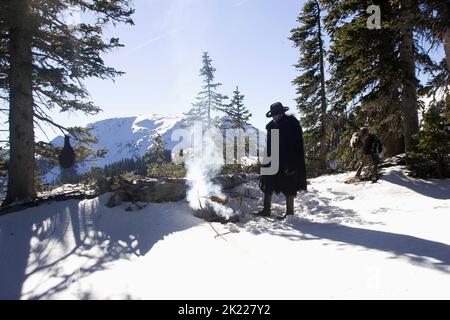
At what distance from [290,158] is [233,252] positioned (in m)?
2.87

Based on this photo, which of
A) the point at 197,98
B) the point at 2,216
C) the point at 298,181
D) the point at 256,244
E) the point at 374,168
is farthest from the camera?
the point at 197,98

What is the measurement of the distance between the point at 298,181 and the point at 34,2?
9036 millimetres

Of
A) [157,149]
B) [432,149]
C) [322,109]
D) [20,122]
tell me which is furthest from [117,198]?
[322,109]

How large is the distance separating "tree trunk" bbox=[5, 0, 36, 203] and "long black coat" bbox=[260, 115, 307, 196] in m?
7.08

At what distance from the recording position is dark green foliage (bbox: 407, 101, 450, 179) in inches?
314

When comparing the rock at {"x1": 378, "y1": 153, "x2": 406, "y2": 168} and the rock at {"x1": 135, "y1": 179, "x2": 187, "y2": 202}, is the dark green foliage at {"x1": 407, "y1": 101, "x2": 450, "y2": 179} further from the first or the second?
the rock at {"x1": 135, "y1": 179, "x2": 187, "y2": 202}

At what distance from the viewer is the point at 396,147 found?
12867 millimetres

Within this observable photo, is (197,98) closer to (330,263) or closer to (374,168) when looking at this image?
(374,168)

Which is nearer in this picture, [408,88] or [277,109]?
[277,109]

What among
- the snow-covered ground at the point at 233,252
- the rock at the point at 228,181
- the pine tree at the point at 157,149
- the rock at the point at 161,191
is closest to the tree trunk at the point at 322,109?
the pine tree at the point at 157,149

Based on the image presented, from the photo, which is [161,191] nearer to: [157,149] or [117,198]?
[117,198]

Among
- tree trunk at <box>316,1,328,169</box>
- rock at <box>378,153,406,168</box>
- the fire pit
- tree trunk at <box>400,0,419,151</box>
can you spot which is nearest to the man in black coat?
the fire pit

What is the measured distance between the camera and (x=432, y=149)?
8.39 m
